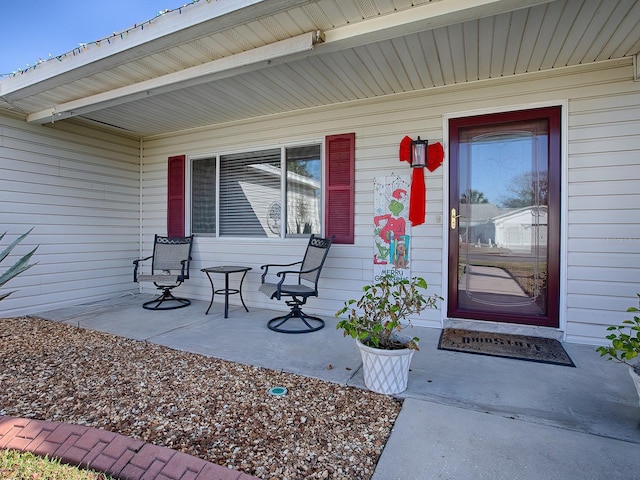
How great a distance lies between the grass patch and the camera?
1.41 meters

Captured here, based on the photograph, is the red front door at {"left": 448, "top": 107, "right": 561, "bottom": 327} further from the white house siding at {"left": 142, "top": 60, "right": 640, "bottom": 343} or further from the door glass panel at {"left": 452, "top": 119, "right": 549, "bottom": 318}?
the white house siding at {"left": 142, "top": 60, "right": 640, "bottom": 343}

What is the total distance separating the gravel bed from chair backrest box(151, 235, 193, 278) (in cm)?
195

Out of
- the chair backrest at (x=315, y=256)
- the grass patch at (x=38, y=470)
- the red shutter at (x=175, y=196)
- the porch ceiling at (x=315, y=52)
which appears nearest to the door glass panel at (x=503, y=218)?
the porch ceiling at (x=315, y=52)

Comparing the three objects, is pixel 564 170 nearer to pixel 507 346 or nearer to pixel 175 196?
pixel 507 346

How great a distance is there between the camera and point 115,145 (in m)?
5.09

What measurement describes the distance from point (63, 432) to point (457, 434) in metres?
1.98

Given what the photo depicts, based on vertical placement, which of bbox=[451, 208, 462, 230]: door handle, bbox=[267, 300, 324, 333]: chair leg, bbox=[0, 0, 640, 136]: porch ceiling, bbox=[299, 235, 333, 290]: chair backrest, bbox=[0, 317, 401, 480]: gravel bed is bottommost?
bbox=[0, 317, 401, 480]: gravel bed

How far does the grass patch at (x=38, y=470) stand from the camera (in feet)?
4.63

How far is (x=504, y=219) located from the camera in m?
3.39

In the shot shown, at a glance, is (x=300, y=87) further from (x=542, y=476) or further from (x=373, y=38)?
(x=542, y=476)

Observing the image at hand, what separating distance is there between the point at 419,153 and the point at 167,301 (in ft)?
12.8

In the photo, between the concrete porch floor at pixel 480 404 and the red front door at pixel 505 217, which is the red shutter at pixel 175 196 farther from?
the red front door at pixel 505 217

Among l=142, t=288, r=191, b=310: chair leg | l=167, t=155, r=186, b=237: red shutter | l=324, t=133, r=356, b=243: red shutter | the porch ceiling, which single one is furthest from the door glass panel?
l=167, t=155, r=186, b=237: red shutter

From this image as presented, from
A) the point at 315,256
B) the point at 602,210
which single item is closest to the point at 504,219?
the point at 602,210
